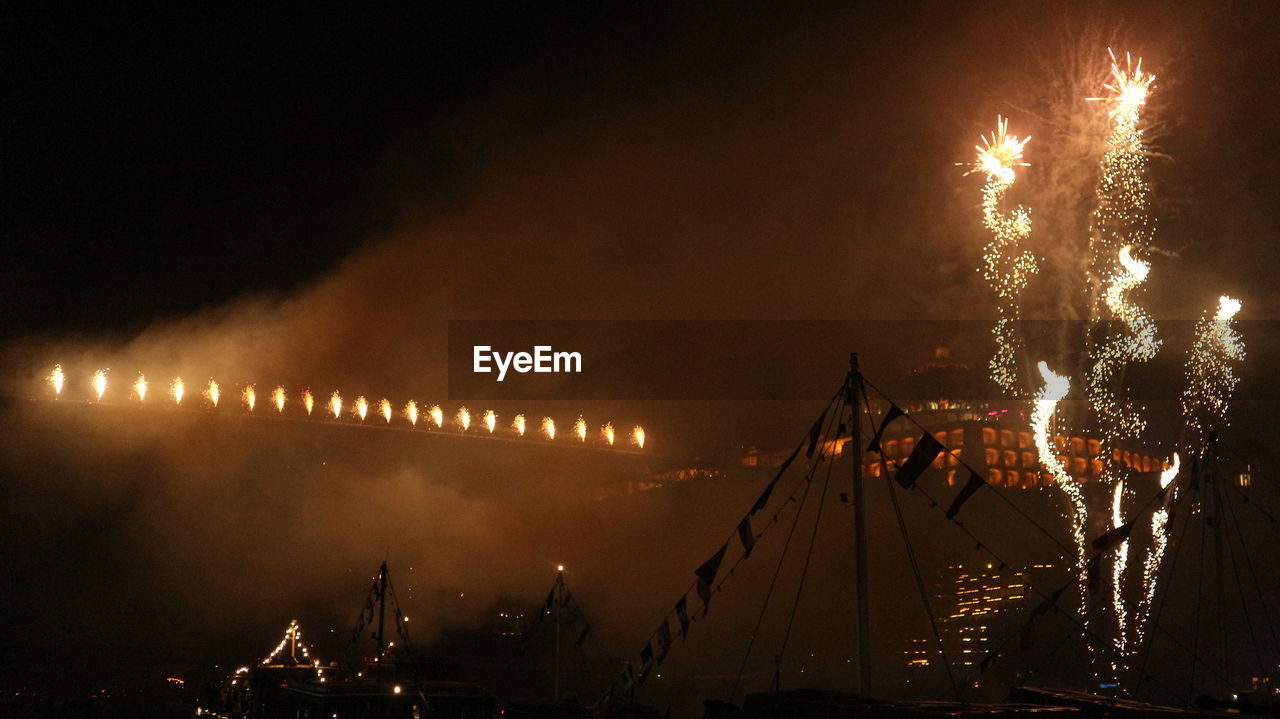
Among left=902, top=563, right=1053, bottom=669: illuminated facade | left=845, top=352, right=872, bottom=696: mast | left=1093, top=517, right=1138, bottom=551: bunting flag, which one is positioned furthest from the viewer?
left=902, top=563, right=1053, bottom=669: illuminated facade

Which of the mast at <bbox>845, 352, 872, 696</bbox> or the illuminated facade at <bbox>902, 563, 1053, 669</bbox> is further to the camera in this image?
the illuminated facade at <bbox>902, 563, 1053, 669</bbox>

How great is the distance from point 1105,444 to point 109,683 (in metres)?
80.2

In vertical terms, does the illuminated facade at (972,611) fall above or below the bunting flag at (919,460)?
below

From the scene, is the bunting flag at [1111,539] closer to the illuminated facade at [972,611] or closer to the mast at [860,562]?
the mast at [860,562]

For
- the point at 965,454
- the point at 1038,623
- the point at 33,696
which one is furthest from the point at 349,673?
the point at 965,454

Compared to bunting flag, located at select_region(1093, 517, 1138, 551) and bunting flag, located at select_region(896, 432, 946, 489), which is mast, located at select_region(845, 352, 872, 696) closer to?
bunting flag, located at select_region(896, 432, 946, 489)

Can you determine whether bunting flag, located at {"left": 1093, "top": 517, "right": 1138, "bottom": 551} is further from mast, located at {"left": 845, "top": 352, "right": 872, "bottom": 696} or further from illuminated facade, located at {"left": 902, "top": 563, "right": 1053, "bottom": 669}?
illuminated facade, located at {"left": 902, "top": 563, "right": 1053, "bottom": 669}

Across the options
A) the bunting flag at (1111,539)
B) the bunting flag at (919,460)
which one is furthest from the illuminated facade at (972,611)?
the bunting flag at (919,460)

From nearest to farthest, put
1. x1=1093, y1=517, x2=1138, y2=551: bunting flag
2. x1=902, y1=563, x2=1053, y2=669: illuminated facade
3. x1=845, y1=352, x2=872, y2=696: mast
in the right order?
x1=845, y1=352, x2=872, y2=696: mast < x1=1093, y1=517, x2=1138, y2=551: bunting flag < x1=902, y1=563, x2=1053, y2=669: illuminated facade

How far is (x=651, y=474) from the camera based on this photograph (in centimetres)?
8125

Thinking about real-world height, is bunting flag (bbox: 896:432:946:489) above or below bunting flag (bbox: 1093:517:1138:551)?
above

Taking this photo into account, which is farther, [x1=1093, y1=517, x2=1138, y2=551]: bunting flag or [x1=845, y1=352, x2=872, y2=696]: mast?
[x1=1093, y1=517, x2=1138, y2=551]: bunting flag

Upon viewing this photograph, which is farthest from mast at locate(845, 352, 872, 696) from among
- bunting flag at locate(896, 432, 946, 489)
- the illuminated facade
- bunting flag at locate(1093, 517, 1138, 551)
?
the illuminated facade

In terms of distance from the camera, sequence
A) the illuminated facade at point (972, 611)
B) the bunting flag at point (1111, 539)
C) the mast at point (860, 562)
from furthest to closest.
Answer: the illuminated facade at point (972, 611), the bunting flag at point (1111, 539), the mast at point (860, 562)
